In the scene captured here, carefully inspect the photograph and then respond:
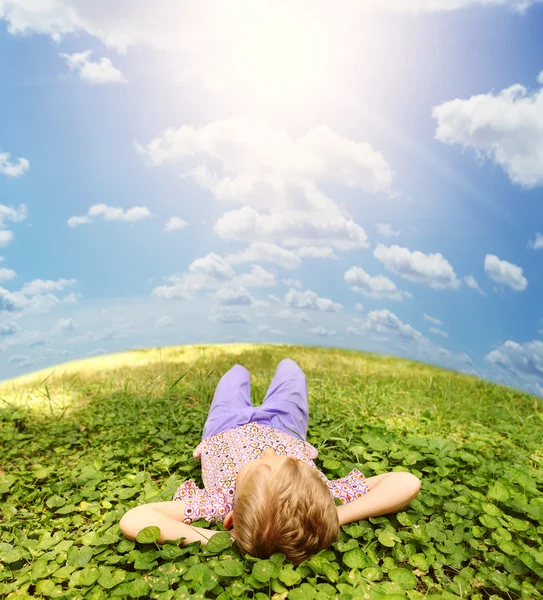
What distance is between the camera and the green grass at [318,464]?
7.68 feet

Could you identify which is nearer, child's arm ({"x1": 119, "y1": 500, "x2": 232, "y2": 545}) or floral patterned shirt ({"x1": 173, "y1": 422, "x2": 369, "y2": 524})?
child's arm ({"x1": 119, "y1": 500, "x2": 232, "y2": 545})

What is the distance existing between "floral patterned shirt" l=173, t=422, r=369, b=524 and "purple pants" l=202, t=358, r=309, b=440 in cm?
12

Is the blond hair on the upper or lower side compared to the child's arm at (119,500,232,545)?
upper

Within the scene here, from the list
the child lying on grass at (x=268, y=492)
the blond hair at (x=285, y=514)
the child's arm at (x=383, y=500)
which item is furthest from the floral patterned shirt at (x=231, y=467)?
the blond hair at (x=285, y=514)

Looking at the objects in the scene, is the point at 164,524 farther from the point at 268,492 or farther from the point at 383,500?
the point at 383,500

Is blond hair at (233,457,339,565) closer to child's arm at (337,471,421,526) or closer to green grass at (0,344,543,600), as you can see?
green grass at (0,344,543,600)

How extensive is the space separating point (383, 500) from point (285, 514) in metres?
0.84

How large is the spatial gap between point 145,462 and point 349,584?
1998 mm

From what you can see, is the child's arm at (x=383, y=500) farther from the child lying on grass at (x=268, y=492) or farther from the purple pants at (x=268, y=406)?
the purple pants at (x=268, y=406)

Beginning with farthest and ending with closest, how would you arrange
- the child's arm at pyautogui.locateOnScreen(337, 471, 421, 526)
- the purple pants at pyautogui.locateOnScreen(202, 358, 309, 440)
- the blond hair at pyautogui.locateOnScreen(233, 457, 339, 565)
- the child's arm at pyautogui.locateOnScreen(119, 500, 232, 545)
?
the purple pants at pyautogui.locateOnScreen(202, 358, 309, 440)
the child's arm at pyautogui.locateOnScreen(337, 471, 421, 526)
the child's arm at pyautogui.locateOnScreen(119, 500, 232, 545)
the blond hair at pyautogui.locateOnScreen(233, 457, 339, 565)

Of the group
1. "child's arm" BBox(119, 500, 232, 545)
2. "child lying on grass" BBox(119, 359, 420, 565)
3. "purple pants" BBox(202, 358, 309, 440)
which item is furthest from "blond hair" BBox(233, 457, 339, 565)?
"purple pants" BBox(202, 358, 309, 440)

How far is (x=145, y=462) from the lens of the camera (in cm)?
376

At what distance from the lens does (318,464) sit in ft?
11.5

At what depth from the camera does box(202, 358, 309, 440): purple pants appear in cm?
380
